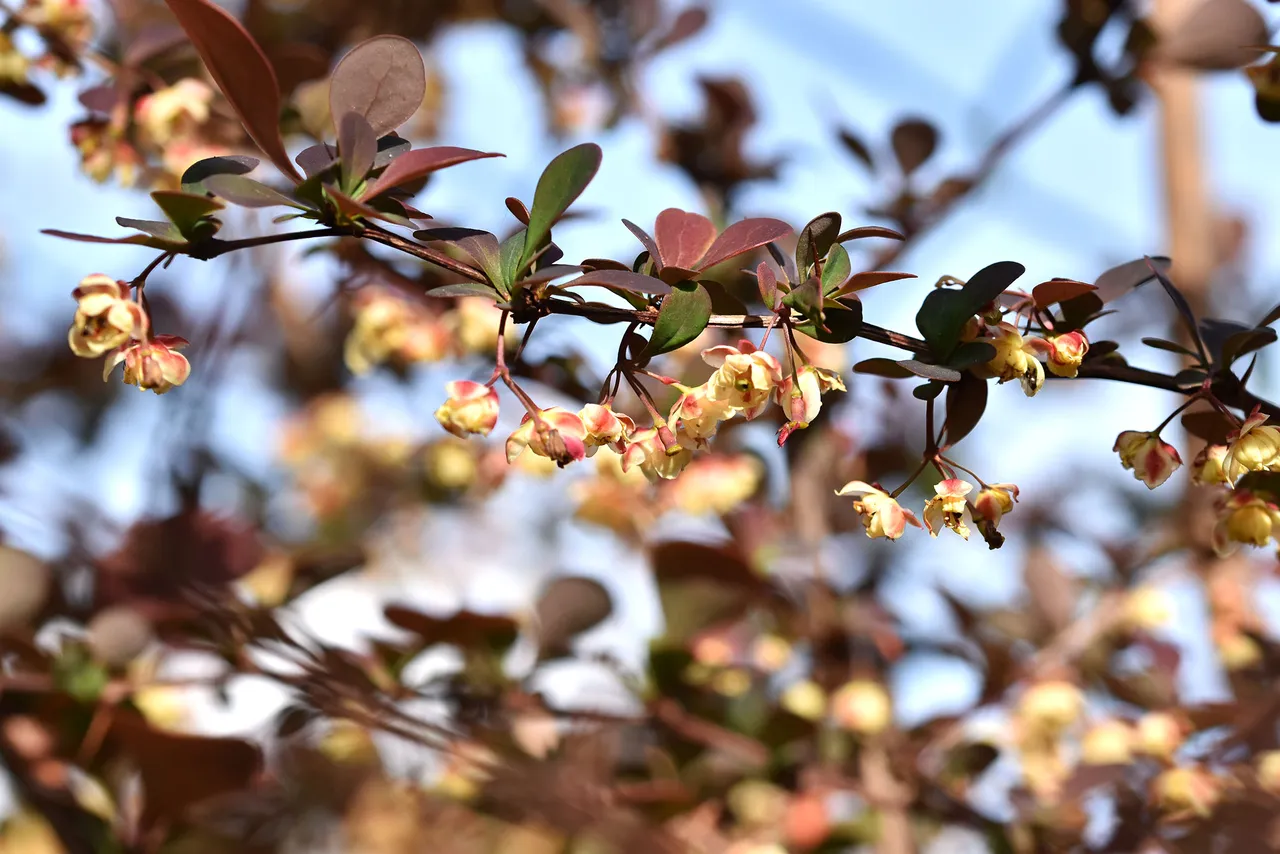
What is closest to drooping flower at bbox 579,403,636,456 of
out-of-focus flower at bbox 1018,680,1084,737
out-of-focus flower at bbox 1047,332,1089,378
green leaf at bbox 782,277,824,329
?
green leaf at bbox 782,277,824,329

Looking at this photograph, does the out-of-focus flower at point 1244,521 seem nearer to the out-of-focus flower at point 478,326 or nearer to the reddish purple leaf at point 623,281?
the reddish purple leaf at point 623,281

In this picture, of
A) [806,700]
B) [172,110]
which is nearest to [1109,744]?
[806,700]

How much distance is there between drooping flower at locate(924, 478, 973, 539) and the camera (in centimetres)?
51

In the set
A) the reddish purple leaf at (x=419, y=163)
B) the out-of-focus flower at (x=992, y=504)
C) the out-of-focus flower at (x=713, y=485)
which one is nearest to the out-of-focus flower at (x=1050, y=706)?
the out-of-focus flower at (x=713, y=485)

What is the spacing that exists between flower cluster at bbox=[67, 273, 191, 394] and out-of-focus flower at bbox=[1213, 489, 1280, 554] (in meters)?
0.56

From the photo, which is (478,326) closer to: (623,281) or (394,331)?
(394,331)

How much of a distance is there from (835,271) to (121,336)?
34cm

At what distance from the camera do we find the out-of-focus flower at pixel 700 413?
0.53 metres

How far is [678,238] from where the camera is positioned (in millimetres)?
503

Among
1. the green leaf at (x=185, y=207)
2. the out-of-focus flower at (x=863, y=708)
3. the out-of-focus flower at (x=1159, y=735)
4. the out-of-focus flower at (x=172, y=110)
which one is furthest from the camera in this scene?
the out-of-focus flower at (x=863, y=708)

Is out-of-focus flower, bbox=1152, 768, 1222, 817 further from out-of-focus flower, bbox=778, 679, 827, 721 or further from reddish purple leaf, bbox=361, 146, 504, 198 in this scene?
reddish purple leaf, bbox=361, 146, 504, 198

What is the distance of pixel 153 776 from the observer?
912 millimetres

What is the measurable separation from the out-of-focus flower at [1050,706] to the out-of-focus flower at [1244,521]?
2.09 feet

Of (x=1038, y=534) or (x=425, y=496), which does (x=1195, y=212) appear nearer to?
(x=1038, y=534)
